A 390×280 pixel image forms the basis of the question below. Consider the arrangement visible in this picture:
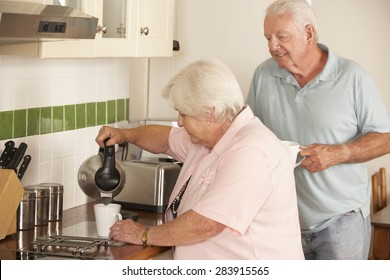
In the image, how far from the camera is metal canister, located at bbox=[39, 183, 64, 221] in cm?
289

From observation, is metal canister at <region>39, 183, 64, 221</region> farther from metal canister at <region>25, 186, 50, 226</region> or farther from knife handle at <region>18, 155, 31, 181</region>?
knife handle at <region>18, 155, 31, 181</region>

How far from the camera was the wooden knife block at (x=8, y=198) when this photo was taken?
2.56m

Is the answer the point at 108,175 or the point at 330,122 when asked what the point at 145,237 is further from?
the point at 330,122

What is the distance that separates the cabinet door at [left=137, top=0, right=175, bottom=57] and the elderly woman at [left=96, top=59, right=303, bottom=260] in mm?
765

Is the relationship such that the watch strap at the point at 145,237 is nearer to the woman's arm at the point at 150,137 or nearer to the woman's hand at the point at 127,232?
the woman's hand at the point at 127,232

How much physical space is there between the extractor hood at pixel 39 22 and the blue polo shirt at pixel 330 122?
0.80 meters

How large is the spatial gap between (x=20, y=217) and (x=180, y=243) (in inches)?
23.5

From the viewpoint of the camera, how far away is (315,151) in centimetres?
280

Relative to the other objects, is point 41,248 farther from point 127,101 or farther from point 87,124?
point 127,101

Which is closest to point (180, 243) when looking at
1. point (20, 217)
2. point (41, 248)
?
point (41, 248)

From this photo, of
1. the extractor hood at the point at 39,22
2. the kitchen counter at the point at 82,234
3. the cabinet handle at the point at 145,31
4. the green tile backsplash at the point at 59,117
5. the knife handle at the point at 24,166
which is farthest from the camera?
the cabinet handle at the point at 145,31

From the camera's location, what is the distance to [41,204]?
2.83 m

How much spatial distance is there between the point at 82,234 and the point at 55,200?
241 millimetres

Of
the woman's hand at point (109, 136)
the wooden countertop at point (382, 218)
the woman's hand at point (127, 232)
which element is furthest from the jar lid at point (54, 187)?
the wooden countertop at point (382, 218)
